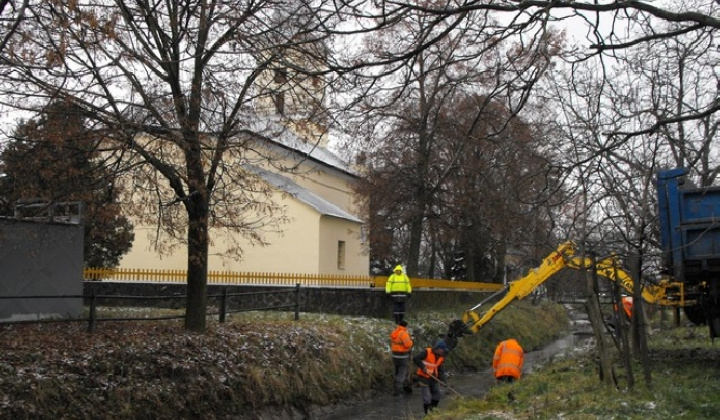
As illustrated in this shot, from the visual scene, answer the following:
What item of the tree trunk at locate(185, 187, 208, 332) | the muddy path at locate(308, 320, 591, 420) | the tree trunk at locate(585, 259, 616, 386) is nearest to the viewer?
the tree trunk at locate(585, 259, 616, 386)

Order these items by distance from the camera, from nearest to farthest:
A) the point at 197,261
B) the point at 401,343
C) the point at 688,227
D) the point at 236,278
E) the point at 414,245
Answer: the point at 688,227
the point at 197,261
the point at 401,343
the point at 236,278
the point at 414,245

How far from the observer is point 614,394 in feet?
35.2

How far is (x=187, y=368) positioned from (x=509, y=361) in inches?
276

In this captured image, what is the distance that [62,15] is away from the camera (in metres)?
10.4

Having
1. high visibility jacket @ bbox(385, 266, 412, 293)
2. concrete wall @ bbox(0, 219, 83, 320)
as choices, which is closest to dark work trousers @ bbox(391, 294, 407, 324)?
high visibility jacket @ bbox(385, 266, 412, 293)

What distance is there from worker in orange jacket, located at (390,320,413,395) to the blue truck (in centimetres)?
674

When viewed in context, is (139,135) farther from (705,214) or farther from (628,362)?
(705,214)

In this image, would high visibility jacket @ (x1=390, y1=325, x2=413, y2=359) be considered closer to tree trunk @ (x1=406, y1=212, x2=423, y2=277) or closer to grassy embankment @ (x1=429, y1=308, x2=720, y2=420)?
grassy embankment @ (x1=429, y1=308, x2=720, y2=420)

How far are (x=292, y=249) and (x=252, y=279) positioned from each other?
7706 mm

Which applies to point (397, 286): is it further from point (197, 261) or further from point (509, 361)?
point (197, 261)

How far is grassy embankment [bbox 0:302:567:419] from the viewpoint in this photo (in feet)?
35.6

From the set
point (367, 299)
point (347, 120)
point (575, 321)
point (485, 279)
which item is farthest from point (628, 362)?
point (575, 321)

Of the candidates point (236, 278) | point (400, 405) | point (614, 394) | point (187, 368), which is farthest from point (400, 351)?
point (236, 278)

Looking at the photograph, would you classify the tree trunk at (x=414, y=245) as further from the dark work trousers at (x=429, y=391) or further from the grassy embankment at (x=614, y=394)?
the dark work trousers at (x=429, y=391)
